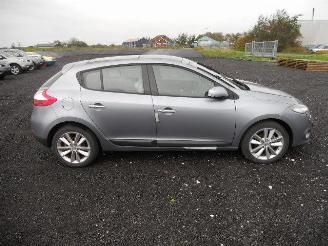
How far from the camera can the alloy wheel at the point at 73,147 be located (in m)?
4.73

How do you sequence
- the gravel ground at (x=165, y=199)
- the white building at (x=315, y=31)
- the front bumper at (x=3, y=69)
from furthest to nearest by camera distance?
the white building at (x=315, y=31), the front bumper at (x=3, y=69), the gravel ground at (x=165, y=199)

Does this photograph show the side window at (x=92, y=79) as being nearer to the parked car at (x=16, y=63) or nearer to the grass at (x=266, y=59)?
the parked car at (x=16, y=63)

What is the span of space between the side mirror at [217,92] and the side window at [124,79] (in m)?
1.04

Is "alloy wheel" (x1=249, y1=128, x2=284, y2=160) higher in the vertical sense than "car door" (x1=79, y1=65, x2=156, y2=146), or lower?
lower

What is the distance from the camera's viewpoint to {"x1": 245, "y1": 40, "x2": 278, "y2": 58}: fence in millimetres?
27172

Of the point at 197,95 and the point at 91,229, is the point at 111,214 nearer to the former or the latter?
the point at 91,229

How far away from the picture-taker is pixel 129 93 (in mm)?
4574

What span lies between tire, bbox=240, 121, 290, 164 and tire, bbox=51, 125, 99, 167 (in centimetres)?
239

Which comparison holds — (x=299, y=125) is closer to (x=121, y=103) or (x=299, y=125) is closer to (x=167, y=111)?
(x=167, y=111)

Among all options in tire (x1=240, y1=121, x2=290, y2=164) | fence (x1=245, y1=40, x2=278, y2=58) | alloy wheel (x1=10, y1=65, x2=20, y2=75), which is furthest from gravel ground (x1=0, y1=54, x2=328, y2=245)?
fence (x1=245, y1=40, x2=278, y2=58)

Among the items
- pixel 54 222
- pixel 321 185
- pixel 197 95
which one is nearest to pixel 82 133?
pixel 54 222

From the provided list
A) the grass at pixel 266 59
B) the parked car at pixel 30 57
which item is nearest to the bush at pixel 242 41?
the grass at pixel 266 59

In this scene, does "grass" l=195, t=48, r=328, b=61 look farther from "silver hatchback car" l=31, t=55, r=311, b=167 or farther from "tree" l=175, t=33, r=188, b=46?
"tree" l=175, t=33, r=188, b=46

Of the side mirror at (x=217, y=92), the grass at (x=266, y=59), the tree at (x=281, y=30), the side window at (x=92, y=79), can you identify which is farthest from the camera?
the tree at (x=281, y=30)
